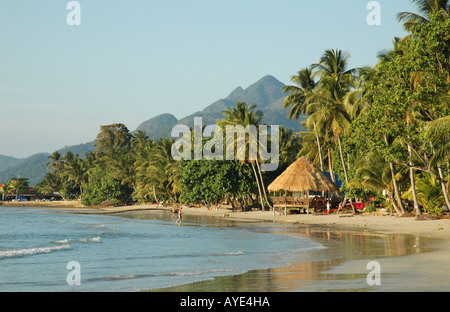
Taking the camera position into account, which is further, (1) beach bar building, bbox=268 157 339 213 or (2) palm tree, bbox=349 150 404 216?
(1) beach bar building, bbox=268 157 339 213

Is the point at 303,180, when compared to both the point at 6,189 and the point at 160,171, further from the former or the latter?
the point at 6,189

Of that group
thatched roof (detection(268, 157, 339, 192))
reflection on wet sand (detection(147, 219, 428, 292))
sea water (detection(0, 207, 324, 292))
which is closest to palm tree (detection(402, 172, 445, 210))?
reflection on wet sand (detection(147, 219, 428, 292))

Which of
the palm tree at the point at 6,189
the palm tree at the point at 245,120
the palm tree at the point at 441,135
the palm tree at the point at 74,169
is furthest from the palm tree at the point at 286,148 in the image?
the palm tree at the point at 6,189

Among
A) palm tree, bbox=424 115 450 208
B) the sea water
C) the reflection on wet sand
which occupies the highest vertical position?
palm tree, bbox=424 115 450 208

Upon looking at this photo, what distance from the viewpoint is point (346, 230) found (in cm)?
2683

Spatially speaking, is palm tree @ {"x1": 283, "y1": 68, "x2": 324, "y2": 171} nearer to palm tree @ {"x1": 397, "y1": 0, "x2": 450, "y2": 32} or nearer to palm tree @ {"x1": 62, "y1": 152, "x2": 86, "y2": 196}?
palm tree @ {"x1": 397, "y1": 0, "x2": 450, "y2": 32}

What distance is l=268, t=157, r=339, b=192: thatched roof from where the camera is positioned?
39.1m

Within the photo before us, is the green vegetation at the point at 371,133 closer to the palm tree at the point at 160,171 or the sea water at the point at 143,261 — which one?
the palm tree at the point at 160,171

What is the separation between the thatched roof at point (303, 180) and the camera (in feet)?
128

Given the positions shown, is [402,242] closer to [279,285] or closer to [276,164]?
[279,285]

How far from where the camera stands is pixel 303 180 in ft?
129

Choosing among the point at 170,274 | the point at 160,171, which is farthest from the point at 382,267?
the point at 160,171

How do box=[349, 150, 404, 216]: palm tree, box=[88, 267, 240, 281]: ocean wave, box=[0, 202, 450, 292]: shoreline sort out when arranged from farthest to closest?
1. box=[349, 150, 404, 216]: palm tree
2. box=[88, 267, 240, 281]: ocean wave
3. box=[0, 202, 450, 292]: shoreline

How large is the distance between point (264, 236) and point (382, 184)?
10.6 metres
